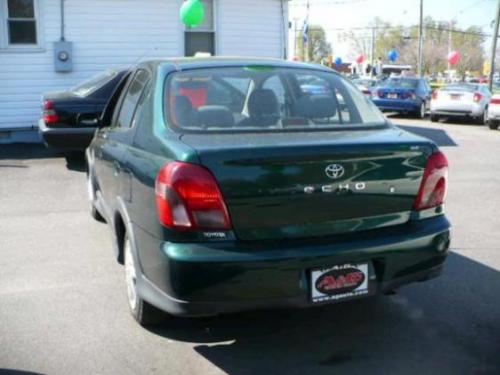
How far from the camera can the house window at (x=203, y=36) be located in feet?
44.4

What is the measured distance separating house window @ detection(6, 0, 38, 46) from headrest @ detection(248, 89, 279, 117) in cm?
983

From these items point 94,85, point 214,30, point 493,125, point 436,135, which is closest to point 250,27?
point 214,30

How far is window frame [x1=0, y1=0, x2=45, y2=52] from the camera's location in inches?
477

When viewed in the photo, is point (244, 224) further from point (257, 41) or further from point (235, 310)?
point (257, 41)

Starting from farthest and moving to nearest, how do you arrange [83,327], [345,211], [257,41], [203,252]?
[257,41] < [83,327] < [345,211] < [203,252]

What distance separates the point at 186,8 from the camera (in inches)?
483

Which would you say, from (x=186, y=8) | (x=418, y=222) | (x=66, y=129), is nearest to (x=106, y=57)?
(x=186, y=8)

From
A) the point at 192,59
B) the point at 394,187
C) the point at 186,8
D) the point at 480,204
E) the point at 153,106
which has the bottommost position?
the point at 480,204

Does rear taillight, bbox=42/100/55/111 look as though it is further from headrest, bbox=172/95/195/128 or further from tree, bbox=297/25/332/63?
tree, bbox=297/25/332/63

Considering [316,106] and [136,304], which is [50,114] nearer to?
[136,304]

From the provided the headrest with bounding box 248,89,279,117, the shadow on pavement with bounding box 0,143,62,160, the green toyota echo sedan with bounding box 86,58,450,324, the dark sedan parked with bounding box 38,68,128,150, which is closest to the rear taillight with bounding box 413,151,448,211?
the green toyota echo sedan with bounding box 86,58,450,324

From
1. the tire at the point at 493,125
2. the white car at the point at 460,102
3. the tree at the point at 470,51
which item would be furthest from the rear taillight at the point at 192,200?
the tree at the point at 470,51

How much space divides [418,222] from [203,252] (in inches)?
50.8

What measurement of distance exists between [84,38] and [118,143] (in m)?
9.23
